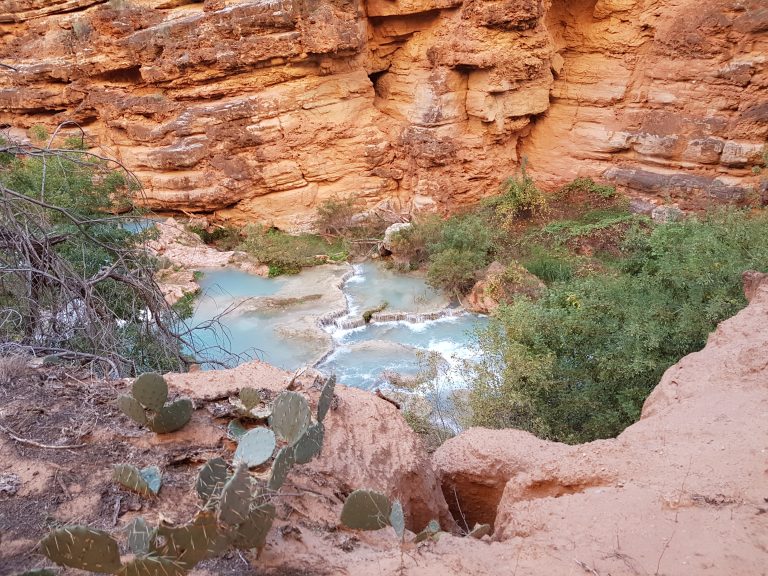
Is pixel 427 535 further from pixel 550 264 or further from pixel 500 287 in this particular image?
pixel 550 264

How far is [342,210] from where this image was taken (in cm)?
1214

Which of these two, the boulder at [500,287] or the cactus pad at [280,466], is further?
the boulder at [500,287]

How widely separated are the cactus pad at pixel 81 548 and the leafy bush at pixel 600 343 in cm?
402

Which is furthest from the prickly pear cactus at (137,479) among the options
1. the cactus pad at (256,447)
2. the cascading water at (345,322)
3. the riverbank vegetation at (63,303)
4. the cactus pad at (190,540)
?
the cascading water at (345,322)

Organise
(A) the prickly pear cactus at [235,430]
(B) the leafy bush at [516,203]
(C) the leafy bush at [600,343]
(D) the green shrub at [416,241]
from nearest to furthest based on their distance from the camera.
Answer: (A) the prickly pear cactus at [235,430], (C) the leafy bush at [600,343], (D) the green shrub at [416,241], (B) the leafy bush at [516,203]

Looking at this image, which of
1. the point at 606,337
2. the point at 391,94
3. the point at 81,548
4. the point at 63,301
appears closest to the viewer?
the point at 81,548

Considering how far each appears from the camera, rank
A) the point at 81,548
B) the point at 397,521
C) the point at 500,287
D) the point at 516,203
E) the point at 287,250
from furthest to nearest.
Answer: the point at 516,203, the point at 287,250, the point at 500,287, the point at 397,521, the point at 81,548

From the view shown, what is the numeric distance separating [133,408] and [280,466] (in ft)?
2.55

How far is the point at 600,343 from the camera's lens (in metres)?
5.43

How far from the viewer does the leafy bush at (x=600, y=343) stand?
16.3 feet

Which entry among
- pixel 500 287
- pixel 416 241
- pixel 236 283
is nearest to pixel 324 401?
pixel 500 287

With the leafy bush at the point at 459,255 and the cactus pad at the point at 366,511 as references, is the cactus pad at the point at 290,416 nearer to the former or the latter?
the cactus pad at the point at 366,511

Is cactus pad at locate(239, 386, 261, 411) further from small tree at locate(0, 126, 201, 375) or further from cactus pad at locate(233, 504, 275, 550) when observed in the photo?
small tree at locate(0, 126, 201, 375)

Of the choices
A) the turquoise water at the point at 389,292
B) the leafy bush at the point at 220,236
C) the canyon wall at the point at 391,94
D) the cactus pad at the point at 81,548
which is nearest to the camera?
the cactus pad at the point at 81,548
